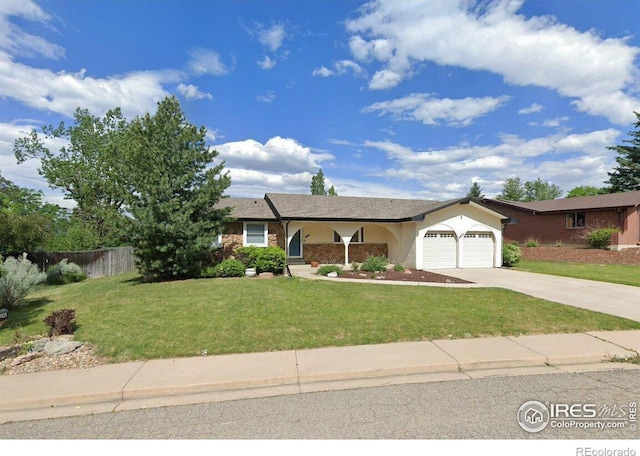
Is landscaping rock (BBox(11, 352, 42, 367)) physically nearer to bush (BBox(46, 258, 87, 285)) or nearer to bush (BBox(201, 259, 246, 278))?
bush (BBox(201, 259, 246, 278))

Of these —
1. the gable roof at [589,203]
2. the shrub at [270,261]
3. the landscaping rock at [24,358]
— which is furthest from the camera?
the gable roof at [589,203]

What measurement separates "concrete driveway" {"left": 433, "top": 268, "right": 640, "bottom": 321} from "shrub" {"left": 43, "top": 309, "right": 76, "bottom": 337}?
11507 millimetres

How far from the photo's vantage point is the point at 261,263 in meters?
13.3

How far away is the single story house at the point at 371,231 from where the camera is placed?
15656mm

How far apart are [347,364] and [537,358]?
9.59ft

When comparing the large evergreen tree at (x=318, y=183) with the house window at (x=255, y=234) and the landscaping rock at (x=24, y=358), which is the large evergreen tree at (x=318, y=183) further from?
the landscaping rock at (x=24, y=358)

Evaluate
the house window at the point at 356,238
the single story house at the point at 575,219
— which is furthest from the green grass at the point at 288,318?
the single story house at the point at 575,219

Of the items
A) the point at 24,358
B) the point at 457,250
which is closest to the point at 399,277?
the point at 457,250

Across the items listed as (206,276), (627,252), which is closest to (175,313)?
(206,276)

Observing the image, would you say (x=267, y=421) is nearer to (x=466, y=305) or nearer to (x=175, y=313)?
(x=175, y=313)

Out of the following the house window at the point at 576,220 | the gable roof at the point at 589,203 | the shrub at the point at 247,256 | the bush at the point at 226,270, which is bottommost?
the bush at the point at 226,270

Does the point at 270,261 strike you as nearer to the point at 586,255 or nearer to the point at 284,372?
the point at 284,372

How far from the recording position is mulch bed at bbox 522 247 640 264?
18.2 m

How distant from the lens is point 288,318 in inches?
266
